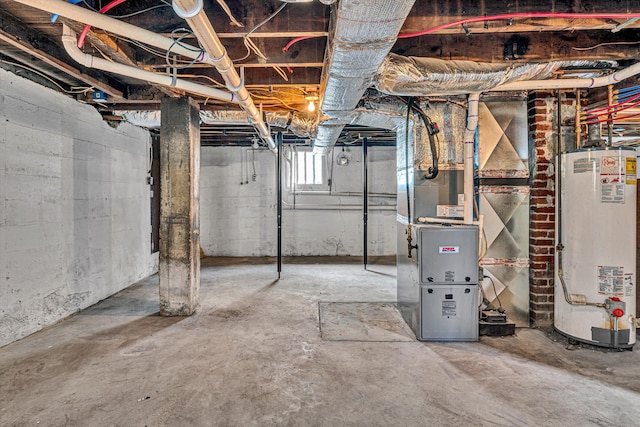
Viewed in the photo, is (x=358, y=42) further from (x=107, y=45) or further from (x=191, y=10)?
(x=107, y=45)

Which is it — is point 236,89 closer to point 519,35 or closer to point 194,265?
point 194,265

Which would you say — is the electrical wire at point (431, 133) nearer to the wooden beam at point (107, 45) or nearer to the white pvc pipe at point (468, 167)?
the white pvc pipe at point (468, 167)

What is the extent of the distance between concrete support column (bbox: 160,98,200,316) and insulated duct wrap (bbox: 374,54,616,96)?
6.79ft

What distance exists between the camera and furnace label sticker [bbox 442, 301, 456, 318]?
8.66 feet

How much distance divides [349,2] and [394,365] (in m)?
2.20

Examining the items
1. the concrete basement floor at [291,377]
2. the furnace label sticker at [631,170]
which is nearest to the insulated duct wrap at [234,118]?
the concrete basement floor at [291,377]

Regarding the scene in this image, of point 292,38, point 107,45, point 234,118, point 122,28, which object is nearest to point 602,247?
point 292,38

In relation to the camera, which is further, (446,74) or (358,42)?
(446,74)

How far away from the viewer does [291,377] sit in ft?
6.91

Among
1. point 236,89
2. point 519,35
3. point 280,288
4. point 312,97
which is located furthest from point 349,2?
point 280,288

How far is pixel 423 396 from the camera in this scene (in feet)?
6.26

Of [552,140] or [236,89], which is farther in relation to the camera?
[552,140]

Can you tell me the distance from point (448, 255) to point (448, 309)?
17.5 inches

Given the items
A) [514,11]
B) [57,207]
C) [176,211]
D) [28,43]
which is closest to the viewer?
[514,11]
